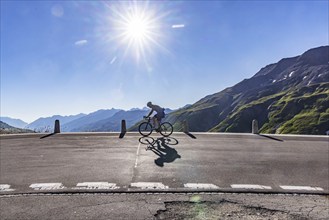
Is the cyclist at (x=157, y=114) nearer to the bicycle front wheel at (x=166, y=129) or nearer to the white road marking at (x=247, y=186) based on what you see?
the bicycle front wheel at (x=166, y=129)

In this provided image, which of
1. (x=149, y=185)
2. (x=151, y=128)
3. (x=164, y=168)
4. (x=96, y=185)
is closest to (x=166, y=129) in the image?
(x=151, y=128)

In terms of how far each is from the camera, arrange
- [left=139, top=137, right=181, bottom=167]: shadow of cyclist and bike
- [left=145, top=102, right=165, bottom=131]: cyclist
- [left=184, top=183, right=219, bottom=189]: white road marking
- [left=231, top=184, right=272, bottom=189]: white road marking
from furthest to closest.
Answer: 1. [left=145, top=102, right=165, bottom=131]: cyclist
2. [left=139, top=137, right=181, bottom=167]: shadow of cyclist and bike
3. [left=231, top=184, right=272, bottom=189]: white road marking
4. [left=184, top=183, right=219, bottom=189]: white road marking

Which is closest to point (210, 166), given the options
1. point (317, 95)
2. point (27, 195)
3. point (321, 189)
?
point (321, 189)

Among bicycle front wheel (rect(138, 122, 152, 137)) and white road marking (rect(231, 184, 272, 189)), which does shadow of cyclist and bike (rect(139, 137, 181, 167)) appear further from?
white road marking (rect(231, 184, 272, 189))

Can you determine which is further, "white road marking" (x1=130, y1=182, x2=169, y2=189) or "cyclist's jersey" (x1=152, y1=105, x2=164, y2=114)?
"cyclist's jersey" (x1=152, y1=105, x2=164, y2=114)

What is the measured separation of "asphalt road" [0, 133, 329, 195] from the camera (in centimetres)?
905

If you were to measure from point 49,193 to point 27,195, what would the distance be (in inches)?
20.5

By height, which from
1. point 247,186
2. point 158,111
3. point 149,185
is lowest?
point 247,186

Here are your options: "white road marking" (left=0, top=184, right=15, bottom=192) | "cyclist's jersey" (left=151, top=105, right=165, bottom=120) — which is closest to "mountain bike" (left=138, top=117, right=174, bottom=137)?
"cyclist's jersey" (left=151, top=105, right=165, bottom=120)

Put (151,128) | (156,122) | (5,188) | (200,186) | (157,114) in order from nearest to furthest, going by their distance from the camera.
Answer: (5,188) < (200,186) < (157,114) < (156,122) < (151,128)

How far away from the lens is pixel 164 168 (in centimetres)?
1132

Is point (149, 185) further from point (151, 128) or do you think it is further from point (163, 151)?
point (151, 128)

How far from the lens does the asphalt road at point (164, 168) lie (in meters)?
9.05

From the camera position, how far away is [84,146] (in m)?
16.9
